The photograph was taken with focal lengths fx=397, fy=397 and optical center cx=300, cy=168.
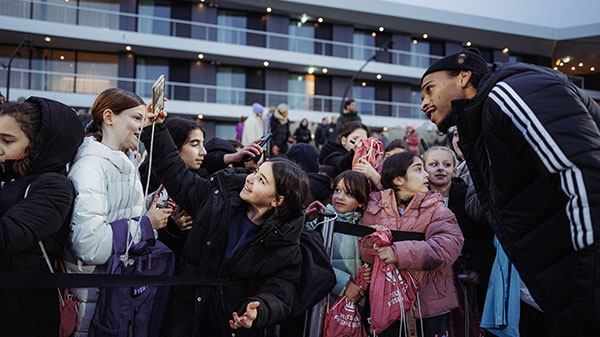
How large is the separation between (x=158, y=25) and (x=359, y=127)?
2245 centimetres

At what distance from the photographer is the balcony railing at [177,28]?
72.9 ft

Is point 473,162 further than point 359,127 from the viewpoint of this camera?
No

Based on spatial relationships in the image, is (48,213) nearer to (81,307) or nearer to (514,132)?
(81,307)

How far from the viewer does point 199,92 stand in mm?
24359

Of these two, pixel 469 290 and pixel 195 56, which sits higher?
pixel 195 56

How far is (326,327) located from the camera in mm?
2984

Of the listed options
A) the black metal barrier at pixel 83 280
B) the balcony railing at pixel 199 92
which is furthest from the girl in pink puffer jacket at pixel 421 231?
the balcony railing at pixel 199 92

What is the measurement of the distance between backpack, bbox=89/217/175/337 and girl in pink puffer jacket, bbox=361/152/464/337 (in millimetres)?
1531

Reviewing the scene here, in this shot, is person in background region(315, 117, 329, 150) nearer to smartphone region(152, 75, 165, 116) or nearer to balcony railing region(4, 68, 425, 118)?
balcony railing region(4, 68, 425, 118)

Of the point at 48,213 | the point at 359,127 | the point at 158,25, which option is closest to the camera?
the point at 48,213

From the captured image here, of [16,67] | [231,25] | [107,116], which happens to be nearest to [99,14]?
[16,67]

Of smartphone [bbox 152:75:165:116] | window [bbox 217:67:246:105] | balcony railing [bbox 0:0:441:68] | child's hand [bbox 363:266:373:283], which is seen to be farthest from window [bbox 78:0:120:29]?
child's hand [bbox 363:266:373:283]

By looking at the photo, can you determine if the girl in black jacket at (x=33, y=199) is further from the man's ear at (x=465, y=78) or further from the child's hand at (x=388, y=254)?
the man's ear at (x=465, y=78)

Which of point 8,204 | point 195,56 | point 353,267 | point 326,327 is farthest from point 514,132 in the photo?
point 195,56
